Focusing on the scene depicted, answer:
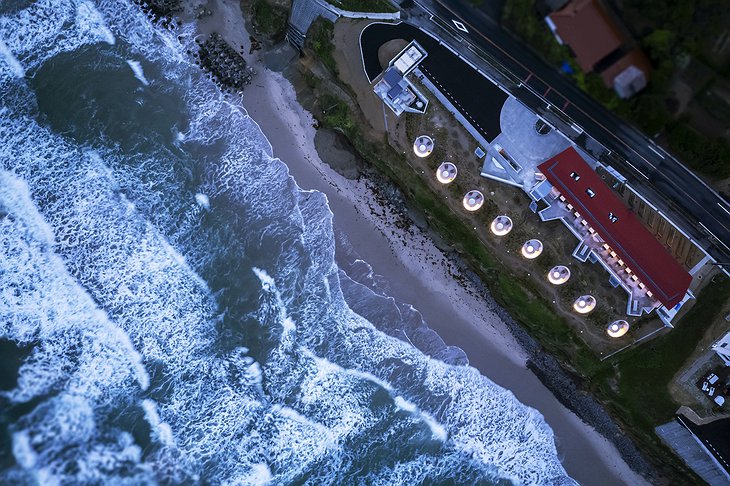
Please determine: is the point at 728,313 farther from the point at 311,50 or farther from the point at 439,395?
the point at 311,50

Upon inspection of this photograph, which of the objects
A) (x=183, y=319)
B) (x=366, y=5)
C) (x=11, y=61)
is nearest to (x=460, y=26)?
(x=366, y=5)

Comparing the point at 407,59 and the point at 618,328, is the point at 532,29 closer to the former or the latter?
the point at 407,59

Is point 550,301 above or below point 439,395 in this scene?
above

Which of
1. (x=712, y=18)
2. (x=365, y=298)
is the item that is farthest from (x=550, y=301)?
(x=712, y=18)

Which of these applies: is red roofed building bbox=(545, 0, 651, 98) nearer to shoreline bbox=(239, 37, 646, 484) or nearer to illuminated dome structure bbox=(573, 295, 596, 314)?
illuminated dome structure bbox=(573, 295, 596, 314)

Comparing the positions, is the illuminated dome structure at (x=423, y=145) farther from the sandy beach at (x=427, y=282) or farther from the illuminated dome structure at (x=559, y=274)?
the illuminated dome structure at (x=559, y=274)
